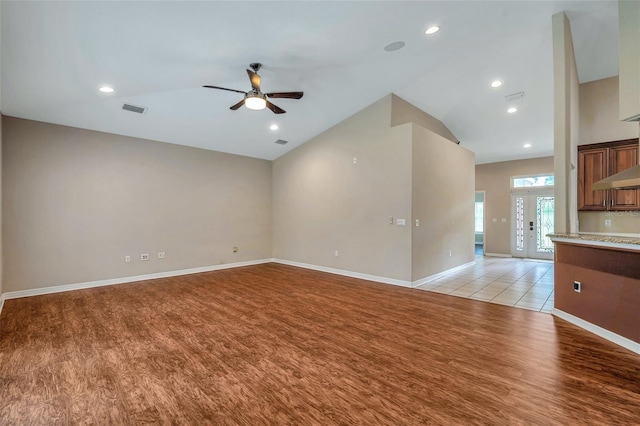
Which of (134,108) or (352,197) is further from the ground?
(134,108)

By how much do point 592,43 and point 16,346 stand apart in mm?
8178

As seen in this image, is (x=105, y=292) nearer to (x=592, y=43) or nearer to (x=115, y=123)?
(x=115, y=123)

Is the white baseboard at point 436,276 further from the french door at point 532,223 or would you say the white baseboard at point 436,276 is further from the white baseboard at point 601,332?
the french door at point 532,223

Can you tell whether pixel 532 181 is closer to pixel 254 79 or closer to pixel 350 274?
pixel 350 274

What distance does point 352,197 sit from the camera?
609cm

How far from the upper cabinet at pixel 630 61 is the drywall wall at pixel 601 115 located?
2.41 meters

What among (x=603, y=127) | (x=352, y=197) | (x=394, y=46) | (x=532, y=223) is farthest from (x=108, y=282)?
(x=532, y=223)

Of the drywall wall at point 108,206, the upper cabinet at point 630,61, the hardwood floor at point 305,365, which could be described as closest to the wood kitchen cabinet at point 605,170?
the upper cabinet at point 630,61

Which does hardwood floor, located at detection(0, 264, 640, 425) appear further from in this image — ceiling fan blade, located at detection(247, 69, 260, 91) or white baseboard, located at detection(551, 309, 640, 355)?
ceiling fan blade, located at detection(247, 69, 260, 91)

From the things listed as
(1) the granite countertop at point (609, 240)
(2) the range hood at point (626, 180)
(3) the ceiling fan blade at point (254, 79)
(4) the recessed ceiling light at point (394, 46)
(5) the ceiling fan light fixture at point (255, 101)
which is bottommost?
(1) the granite countertop at point (609, 240)

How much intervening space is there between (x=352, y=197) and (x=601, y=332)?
4.14 m

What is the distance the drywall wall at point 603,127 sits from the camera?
4676mm

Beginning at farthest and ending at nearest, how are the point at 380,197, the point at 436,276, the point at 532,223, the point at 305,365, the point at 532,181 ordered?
the point at 532,181 < the point at 532,223 < the point at 436,276 < the point at 380,197 < the point at 305,365

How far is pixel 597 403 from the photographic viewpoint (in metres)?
1.95
